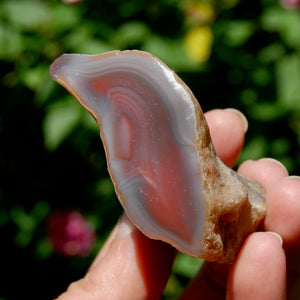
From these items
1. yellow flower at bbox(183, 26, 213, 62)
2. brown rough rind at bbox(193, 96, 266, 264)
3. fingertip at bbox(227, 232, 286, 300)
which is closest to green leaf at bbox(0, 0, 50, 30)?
yellow flower at bbox(183, 26, 213, 62)

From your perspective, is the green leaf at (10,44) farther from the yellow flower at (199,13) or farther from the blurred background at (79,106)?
the yellow flower at (199,13)

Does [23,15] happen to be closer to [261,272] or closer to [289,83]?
[289,83]

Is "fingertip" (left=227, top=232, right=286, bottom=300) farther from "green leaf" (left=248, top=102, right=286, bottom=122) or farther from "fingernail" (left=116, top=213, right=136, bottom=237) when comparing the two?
"green leaf" (left=248, top=102, right=286, bottom=122)

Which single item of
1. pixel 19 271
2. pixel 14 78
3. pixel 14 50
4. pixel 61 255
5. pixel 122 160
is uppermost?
pixel 122 160

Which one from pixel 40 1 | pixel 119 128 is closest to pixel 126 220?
pixel 119 128

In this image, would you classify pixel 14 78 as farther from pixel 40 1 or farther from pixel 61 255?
pixel 61 255

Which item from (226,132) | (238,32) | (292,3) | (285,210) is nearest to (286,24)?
(292,3)

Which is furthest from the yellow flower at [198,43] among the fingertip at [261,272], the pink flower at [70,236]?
the fingertip at [261,272]
